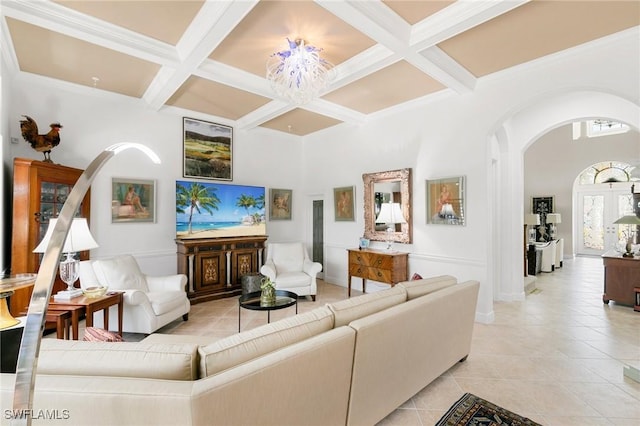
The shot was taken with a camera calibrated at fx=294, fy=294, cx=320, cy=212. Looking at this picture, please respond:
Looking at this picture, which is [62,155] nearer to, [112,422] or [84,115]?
[84,115]

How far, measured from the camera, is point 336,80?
143 inches

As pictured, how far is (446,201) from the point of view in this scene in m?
4.19

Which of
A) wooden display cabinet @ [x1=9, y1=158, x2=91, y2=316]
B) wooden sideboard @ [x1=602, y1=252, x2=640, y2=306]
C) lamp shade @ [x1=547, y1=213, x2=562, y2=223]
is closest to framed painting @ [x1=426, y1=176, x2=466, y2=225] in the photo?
wooden sideboard @ [x1=602, y1=252, x2=640, y2=306]

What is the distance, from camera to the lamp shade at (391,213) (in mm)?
4656

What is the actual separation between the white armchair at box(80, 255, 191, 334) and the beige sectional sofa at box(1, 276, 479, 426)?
115cm

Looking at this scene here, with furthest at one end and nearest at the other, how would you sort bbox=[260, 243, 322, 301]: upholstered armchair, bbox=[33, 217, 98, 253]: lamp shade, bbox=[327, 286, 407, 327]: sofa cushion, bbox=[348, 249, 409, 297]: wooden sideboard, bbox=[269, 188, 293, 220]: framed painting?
bbox=[269, 188, 293, 220]: framed painting, bbox=[260, 243, 322, 301]: upholstered armchair, bbox=[348, 249, 409, 297]: wooden sideboard, bbox=[33, 217, 98, 253]: lamp shade, bbox=[327, 286, 407, 327]: sofa cushion

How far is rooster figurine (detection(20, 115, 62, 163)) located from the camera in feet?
11.2

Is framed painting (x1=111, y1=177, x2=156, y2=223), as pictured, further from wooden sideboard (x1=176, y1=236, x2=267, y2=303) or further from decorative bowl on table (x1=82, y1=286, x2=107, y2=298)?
decorative bowl on table (x1=82, y1=286, x2=107, y2=298)

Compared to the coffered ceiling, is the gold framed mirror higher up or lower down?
lower down

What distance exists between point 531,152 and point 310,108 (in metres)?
9.09

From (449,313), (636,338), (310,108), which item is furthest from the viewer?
(310,108)

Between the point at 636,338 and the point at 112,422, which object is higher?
the point at 112,422

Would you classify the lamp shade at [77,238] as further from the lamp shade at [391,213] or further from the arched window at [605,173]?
the arched window at [605,173]

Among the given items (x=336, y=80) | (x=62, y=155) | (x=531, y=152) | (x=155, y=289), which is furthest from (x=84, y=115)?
(x=531, y=152)
